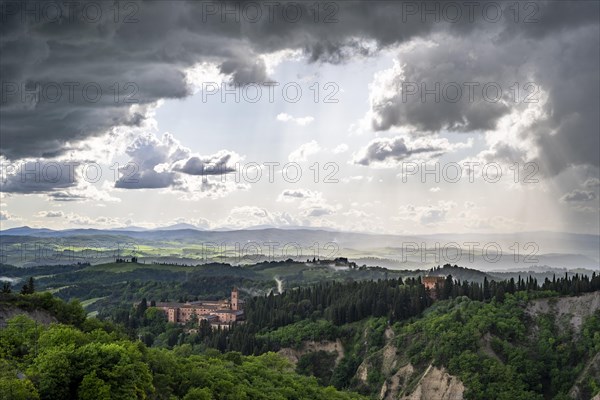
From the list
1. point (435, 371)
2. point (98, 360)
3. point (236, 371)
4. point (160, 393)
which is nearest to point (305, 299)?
point (435, 371)

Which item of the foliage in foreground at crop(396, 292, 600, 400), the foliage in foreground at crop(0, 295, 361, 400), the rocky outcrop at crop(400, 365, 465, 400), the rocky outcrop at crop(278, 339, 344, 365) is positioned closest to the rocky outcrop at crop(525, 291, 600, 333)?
the foliage in foreground at crop(396, 292, 600, 400)

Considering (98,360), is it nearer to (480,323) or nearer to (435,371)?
(435,371)

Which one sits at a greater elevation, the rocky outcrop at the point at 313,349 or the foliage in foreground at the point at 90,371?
the foliage in foreground at the point at 90,371

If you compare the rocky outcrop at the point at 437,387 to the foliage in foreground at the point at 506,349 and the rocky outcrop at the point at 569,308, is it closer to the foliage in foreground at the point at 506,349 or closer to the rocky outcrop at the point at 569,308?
the foliage in foreground at the point at 506,349

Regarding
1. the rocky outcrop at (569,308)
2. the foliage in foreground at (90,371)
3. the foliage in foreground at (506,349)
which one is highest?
the foliage in foreground at (90,371)

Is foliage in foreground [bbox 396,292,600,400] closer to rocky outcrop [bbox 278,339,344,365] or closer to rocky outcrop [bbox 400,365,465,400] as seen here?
rocky outcrop [bbox 400,365,465,400]

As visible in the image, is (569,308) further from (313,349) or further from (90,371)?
(90,371)

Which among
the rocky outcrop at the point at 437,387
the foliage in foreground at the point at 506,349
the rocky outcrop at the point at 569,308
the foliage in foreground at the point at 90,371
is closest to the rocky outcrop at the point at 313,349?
the foliage in foreground at the point at 506,349

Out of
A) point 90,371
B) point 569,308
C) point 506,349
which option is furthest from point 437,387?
point 90,371

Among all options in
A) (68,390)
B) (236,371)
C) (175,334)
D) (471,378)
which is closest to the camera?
(68,390)

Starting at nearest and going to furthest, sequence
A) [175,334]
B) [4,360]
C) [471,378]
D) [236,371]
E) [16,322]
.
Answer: [4,360]
[16,322]
[236,371]
[471,378]
[175,334]

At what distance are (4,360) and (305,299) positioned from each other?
154 meters

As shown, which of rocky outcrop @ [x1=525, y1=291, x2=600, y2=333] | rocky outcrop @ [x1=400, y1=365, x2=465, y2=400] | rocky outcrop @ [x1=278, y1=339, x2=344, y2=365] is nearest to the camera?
rocky outcrop @ [x1=400, y1=365, x2=465, y2=400]

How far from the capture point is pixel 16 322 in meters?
57.1
